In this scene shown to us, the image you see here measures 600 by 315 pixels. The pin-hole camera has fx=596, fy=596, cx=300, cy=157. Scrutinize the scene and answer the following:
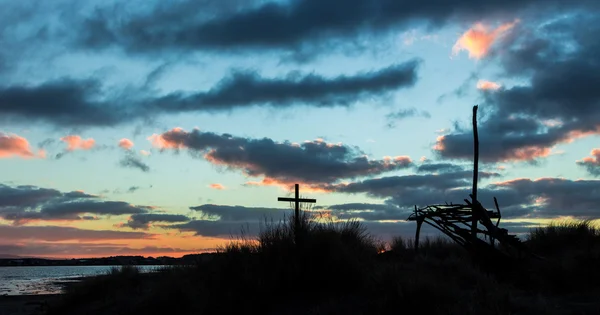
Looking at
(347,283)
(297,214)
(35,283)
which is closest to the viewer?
(347,283)

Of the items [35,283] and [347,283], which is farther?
[35,283]

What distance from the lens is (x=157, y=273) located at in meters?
24.0

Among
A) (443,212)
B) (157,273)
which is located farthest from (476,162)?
(157,273)

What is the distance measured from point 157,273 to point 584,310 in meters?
15.8

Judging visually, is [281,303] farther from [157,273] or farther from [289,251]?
[157,273]

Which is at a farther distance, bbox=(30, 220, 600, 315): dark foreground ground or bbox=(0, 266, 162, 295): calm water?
bbox=(0, 266, 162, 295): calm water

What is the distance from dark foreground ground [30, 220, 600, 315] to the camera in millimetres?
15117

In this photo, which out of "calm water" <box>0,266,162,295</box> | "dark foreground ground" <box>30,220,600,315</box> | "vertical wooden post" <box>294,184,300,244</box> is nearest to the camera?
"dark foreground ground" <box>30,220,600,315</box>

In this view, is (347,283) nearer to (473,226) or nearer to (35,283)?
(473,226)

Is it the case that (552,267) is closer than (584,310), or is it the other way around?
(584,310)

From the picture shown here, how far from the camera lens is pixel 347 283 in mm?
16953

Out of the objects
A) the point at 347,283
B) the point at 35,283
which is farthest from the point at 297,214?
the point at 35,283

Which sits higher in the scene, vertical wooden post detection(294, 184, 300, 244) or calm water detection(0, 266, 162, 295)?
vertical wooden post detection(294, 184, 300, 244)

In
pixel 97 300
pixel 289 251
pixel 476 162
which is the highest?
pixel 476 162
